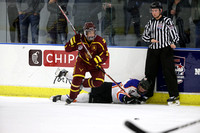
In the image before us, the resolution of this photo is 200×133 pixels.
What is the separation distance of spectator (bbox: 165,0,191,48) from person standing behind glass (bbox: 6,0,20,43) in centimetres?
195

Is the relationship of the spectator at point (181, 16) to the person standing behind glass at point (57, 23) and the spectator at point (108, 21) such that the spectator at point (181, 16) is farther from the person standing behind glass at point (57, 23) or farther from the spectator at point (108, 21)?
the person standing behind glass at point (57, 23)

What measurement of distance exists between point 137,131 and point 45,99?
117 inches

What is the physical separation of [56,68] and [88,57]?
0.75 m

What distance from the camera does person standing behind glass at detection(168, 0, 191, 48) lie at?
15.0 ft

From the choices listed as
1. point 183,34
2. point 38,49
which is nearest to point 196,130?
point 183,34

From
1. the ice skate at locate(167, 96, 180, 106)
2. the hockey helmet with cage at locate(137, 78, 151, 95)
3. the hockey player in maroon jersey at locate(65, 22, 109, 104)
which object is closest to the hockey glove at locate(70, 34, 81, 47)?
the hockey player in maroon jersey at locate(65, 22, 109, 104)

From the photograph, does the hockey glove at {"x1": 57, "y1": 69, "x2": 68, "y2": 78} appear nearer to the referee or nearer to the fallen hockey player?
the fallen hockey player

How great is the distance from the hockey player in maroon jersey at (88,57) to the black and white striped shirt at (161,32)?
2.03ft

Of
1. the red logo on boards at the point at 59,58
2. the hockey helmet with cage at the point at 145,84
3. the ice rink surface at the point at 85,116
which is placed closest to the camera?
the ice rink surface at the point at 85,116

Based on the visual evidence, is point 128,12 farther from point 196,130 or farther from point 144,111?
point 196,130

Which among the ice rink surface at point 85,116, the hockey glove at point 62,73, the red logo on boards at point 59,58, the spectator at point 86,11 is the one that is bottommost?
the ice rink surface at point 85,116

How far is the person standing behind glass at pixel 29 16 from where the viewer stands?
16.3ft

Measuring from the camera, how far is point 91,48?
425 centimetres

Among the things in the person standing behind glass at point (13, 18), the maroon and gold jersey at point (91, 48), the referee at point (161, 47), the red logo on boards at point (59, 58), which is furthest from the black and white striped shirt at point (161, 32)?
the person standing behind glass at point (13, 18)
